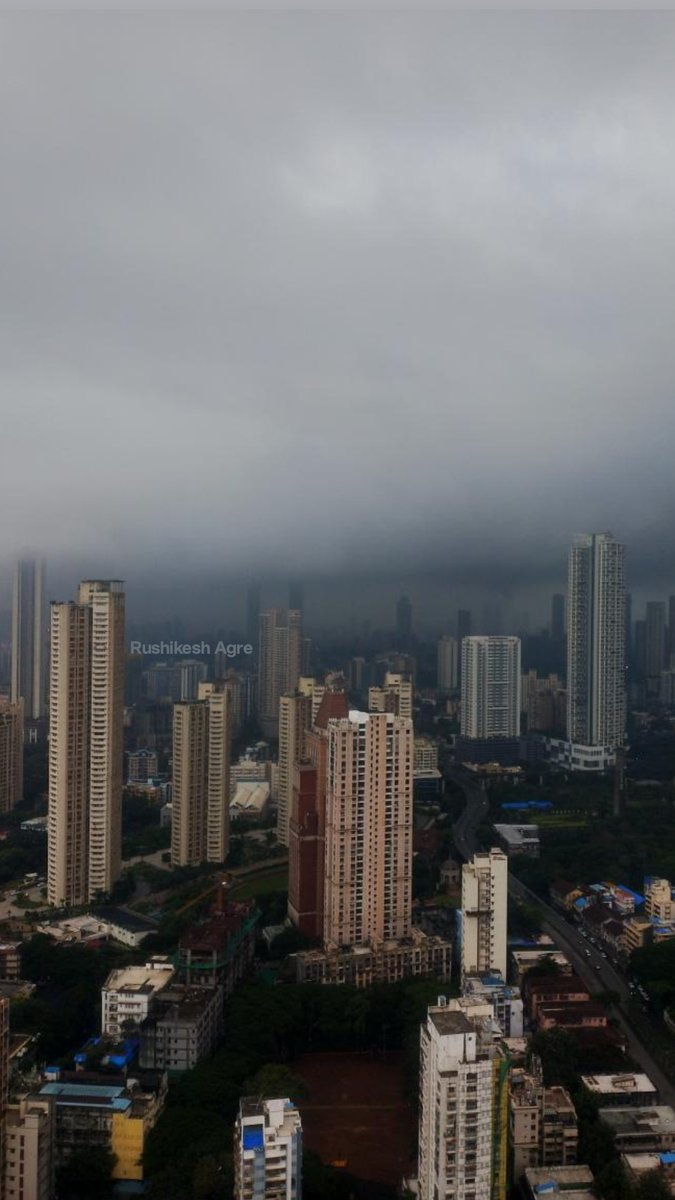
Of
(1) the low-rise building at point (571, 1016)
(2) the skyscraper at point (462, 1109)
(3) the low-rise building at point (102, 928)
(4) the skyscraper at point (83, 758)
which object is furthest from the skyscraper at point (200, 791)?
(2) the skyscraper at point (462, 1109)

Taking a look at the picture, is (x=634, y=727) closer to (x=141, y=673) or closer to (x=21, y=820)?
(x=141, y=673)

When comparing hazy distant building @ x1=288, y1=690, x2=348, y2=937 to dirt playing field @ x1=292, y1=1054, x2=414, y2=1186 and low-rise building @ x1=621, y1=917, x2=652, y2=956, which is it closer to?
dirt playing field @ x1=292, y1=1054, x2=414, y2=1186

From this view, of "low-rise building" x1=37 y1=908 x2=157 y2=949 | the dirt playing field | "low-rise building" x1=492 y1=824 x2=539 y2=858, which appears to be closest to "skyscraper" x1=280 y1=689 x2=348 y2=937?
"low-rise building" x1=37 y1=908 x2=157 y2=949

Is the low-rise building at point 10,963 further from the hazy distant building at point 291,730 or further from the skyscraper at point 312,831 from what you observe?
the hazy distant building at point 291,730

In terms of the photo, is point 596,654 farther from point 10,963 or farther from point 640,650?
point 10,963

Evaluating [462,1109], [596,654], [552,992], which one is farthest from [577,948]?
[462,1109]
